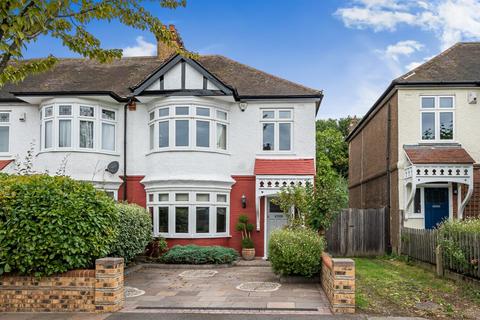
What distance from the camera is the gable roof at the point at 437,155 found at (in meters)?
17.1

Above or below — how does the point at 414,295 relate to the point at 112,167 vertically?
below

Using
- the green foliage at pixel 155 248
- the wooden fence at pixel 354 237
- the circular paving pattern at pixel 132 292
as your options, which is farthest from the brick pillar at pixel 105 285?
the wooden fence at pixel 354 237

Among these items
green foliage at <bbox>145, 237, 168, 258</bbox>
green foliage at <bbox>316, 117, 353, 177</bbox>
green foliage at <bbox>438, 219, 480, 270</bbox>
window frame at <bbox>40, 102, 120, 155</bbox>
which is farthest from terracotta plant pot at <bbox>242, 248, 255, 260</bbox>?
green foliage at <bbox>316, 117, 353, 177</bbox>

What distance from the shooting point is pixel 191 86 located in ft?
58.8

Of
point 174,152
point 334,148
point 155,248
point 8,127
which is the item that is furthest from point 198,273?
point 334,148

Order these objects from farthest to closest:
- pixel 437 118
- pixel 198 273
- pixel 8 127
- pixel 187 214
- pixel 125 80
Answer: pixel 125 80
pixel 8 127
pixel 437 118
pixel 187 214
pixel 198 273

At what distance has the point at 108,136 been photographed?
18609 millimetres

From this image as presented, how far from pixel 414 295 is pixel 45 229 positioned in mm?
7834

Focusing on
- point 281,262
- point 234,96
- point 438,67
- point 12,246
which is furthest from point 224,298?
point 438,67

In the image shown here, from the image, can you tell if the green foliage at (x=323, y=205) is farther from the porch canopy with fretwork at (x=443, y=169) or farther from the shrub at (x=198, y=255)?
the porch canopy with fretwork at (x=443, y=169)

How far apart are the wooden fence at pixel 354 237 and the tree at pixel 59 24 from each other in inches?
478

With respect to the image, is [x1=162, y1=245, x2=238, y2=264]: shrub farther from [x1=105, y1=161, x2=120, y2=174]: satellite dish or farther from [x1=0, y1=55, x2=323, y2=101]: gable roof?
[x1=0, y1=55, x2=323, y2=101]: gable roof

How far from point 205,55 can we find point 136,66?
312 cm

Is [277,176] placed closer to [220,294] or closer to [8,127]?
[220,294]
